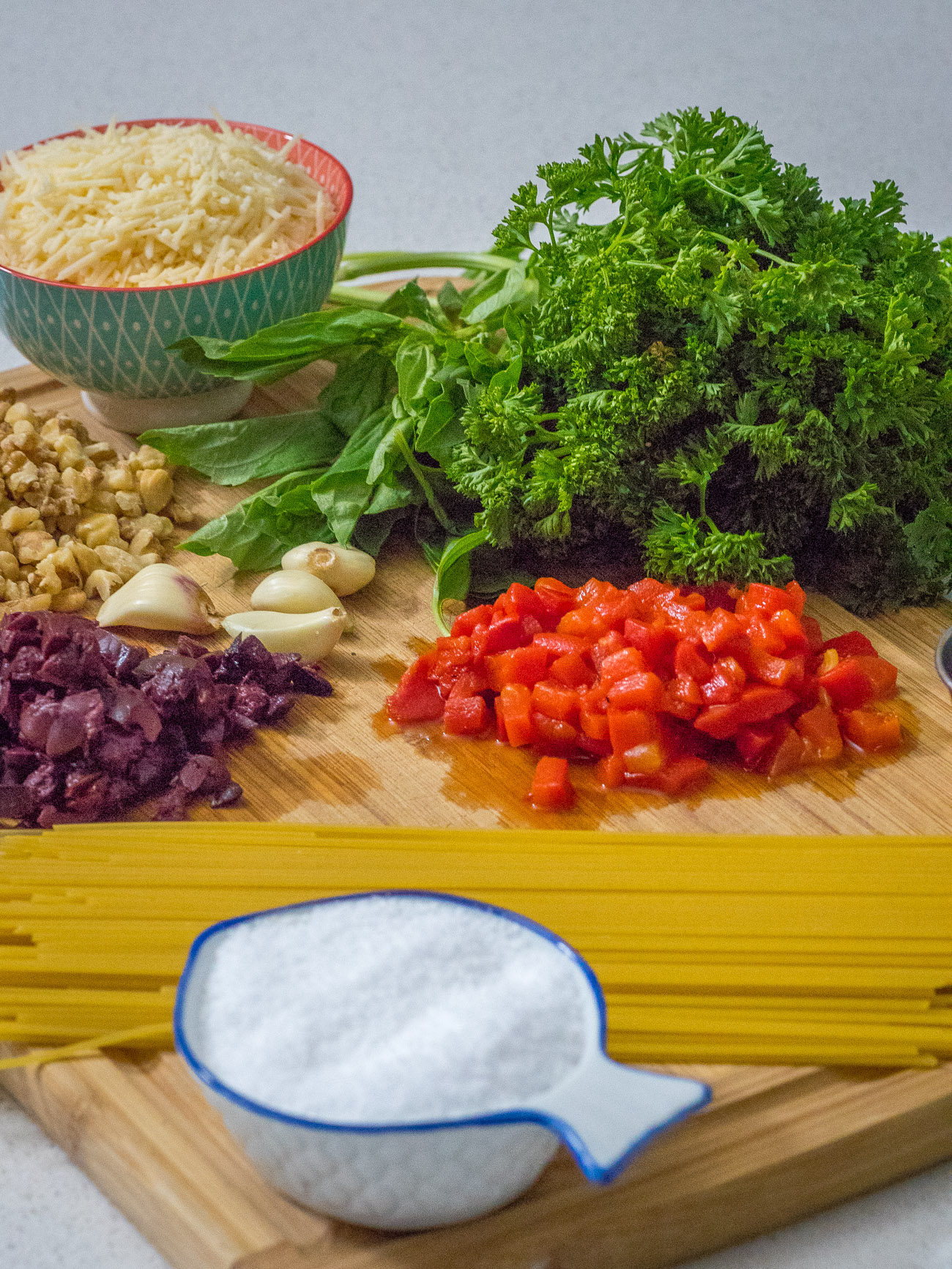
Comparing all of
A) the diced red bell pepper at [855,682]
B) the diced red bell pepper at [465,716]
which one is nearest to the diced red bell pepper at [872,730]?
the diced red bell pepper at [855,682]

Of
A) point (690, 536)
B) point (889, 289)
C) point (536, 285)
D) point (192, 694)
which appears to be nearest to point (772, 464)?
point (690, 536)

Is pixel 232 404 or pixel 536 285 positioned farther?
pixel 232 404

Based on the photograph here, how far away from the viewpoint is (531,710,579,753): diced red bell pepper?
264 centimetres

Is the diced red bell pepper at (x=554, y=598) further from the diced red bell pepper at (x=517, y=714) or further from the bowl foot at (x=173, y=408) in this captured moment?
the bowl foot at (x=173, y=408)

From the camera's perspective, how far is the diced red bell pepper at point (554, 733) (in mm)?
2641

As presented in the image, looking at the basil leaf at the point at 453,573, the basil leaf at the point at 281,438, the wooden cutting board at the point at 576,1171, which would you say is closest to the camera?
the wooden cutting board at the point at 576,1171

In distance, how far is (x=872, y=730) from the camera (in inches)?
105

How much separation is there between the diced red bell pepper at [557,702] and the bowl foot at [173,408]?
144 cm

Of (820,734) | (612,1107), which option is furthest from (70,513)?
(612,1107)

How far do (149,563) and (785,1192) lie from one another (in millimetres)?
1982

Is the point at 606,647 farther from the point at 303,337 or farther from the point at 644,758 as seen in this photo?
the point at 303,337

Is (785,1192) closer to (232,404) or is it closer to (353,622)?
(353,622)

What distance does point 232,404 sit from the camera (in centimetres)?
364

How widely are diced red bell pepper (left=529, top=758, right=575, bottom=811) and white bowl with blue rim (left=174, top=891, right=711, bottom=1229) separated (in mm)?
762
